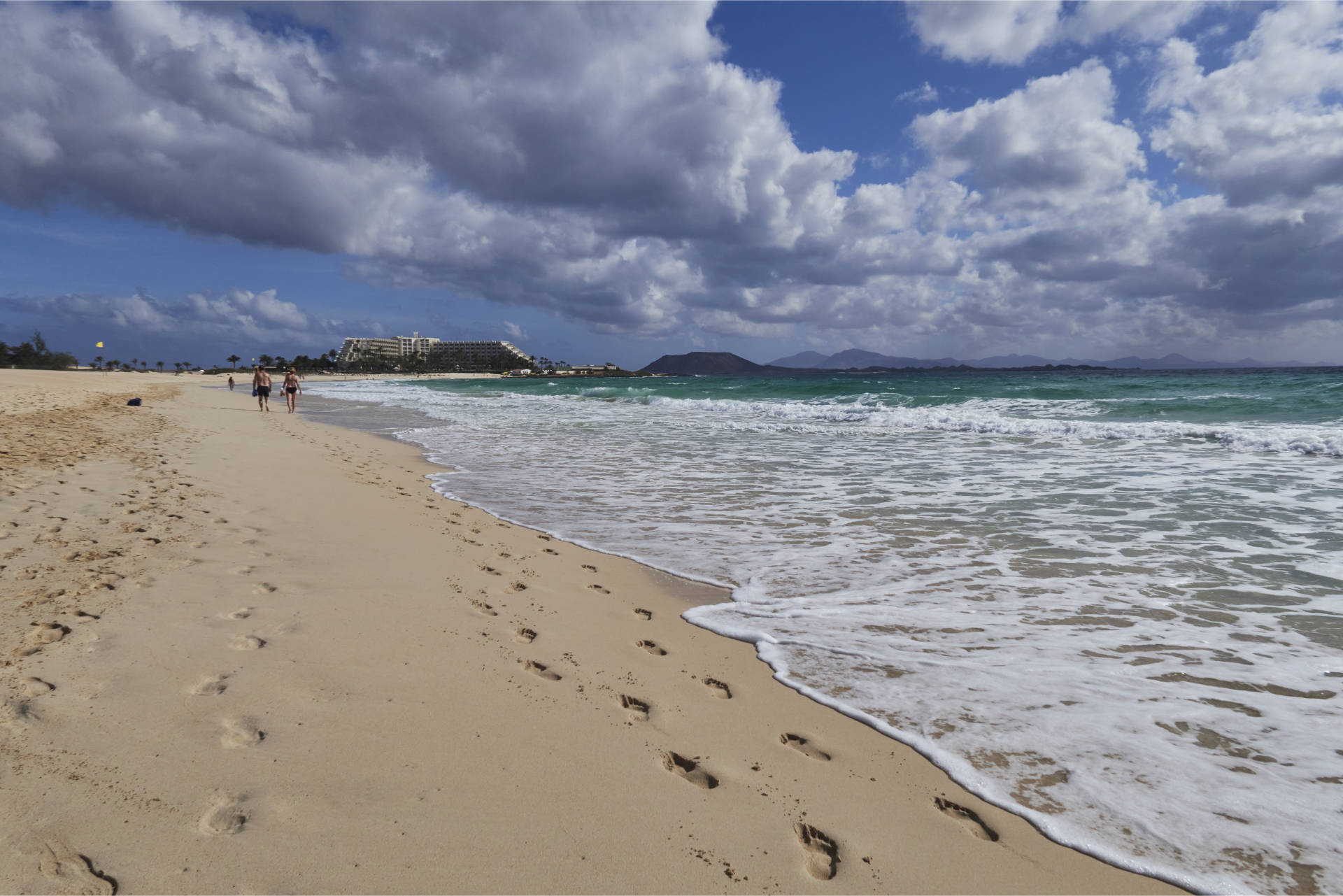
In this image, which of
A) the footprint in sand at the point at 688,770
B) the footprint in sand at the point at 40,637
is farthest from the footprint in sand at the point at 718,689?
the footprint in sand at the point at 40,637

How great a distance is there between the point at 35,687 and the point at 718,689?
3077 mm

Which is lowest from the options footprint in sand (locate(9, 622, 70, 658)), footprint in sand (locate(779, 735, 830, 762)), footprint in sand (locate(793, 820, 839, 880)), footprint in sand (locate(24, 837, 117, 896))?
footprint in sand (locate(779, 735, 830, 762))

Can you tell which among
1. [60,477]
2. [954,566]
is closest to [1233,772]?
[954,566]

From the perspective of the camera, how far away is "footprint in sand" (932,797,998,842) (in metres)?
2.28

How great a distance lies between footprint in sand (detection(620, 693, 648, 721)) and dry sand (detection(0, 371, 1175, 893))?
2 centimetres

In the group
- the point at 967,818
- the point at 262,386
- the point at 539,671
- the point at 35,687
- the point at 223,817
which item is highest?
the point at 262,386

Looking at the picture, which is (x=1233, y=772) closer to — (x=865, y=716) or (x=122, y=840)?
(x=865, y=716)

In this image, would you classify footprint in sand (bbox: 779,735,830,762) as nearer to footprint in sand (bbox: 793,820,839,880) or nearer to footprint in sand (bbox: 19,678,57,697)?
footprint in sand (bbox: 793,820,839,880)

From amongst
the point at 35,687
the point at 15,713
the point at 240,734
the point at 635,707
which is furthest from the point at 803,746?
the point at 35,687

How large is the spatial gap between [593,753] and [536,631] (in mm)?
1396

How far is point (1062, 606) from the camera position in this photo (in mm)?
4328

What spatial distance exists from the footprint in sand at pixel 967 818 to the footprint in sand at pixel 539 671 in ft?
6.20

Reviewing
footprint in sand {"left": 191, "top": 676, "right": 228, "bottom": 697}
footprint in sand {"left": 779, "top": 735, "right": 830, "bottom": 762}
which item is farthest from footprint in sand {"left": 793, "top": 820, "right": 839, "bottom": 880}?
footprint in sand {"left": 191, "top": 676, "right": 228, "bottom": 697}

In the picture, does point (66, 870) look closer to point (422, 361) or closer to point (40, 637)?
point (40, 637)
